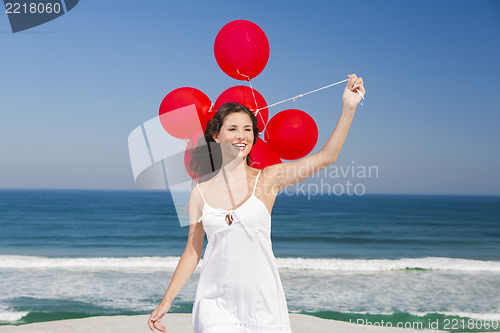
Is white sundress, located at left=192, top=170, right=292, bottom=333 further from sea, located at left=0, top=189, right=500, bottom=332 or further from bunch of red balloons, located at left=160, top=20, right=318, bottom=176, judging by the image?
sea, located at left=0, top=189, right=500, bottom=332

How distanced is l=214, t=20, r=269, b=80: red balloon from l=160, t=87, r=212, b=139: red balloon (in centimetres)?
35

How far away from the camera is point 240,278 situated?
7.75 feet

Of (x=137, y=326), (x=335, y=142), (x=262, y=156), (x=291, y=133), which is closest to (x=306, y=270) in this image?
(x=137, y=326)

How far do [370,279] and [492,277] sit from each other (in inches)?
129

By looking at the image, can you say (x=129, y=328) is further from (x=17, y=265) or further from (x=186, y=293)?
(x=17, y=265)

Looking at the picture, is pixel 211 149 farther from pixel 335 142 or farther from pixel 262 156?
pixel 335 142

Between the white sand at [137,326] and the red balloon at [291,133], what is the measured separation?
3190mm

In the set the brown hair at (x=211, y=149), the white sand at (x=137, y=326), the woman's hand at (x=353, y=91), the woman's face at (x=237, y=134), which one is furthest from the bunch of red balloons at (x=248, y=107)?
the white sand at (x=137, y=326)

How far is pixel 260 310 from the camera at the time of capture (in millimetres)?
2309

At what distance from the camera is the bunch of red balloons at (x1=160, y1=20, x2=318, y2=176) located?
3.41 m

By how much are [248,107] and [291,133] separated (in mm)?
383

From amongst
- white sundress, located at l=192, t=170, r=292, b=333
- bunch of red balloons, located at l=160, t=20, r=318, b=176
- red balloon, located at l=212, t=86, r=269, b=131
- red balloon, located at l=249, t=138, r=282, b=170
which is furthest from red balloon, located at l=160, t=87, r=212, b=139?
white sundress, located at l=192, t=170, r=292, b=333

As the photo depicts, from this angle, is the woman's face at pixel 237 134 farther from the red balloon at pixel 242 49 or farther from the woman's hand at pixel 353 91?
the red balloon at pixel 242 49

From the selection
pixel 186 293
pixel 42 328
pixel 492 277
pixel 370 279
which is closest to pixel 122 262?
pixel 186 293
